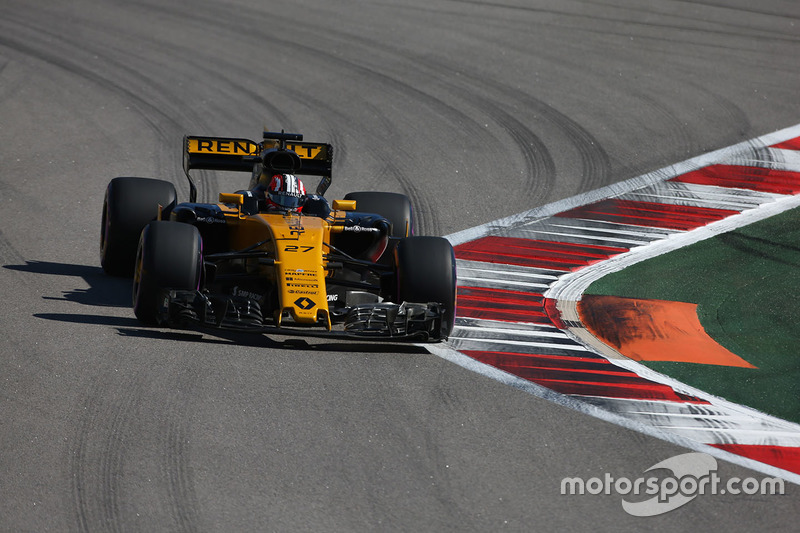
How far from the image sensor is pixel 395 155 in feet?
55.4

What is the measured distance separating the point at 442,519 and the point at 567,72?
1506 centimetres

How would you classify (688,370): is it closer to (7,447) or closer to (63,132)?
(7,447)

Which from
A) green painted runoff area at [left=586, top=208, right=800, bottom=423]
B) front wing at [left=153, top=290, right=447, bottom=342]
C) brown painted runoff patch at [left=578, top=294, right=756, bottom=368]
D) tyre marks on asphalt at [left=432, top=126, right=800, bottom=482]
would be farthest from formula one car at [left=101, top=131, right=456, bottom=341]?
green painted runoff area at [left=586, top=208, right=800, bottom=423]

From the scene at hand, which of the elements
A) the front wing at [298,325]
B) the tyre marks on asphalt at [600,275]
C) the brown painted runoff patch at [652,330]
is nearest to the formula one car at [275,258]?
the front wing at [298,325]

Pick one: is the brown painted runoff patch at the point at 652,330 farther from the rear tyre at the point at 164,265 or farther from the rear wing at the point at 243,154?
the rear tyre at the point at 164,265

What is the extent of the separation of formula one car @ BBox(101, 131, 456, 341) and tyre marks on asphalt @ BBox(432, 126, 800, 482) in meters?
0.85

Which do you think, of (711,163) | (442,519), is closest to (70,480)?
(442,519)

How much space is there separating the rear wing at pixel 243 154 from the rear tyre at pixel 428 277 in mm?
2174

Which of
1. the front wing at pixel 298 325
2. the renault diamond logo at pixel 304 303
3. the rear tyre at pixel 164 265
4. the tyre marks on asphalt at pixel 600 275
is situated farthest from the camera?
the rear tyre at pixel 164 265

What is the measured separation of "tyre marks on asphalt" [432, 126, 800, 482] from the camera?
900cm

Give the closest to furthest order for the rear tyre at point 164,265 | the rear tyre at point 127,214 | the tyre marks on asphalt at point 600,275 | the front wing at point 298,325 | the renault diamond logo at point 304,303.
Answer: the tyre marks on asphalt at point 600,275 < the front wing at point 298,325 < the renault diamond logo at point 304,303 < the rear tyre at point 164,265 < the rear tyre at point 127,214

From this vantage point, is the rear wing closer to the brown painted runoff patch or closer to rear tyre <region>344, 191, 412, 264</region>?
rear tyre <region>344, 191, 412, 264</region>

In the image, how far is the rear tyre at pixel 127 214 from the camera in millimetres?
11320

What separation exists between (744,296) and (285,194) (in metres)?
5.27
